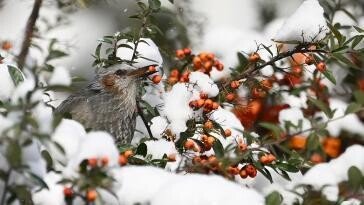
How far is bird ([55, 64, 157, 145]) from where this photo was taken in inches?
139

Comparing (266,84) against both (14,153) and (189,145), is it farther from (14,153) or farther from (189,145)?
(14,153)

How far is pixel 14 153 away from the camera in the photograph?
1724 millimetres

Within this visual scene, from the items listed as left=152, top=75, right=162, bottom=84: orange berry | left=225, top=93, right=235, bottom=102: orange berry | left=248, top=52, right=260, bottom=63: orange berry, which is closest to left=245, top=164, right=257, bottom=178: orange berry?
left=225, top=93, right=235, bottom=102: orange berry

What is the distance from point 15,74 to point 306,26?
1.24 meters

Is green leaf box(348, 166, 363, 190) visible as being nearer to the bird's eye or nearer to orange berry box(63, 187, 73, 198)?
orange berry box(63, 187, 73, 198)

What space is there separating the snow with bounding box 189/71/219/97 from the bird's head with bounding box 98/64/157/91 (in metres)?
0.70

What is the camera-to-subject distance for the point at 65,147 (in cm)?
197

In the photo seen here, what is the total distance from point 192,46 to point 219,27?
7.31 feet

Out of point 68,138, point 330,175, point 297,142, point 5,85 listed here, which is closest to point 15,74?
point 5,85

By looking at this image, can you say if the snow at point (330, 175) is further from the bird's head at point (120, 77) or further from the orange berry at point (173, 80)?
the bird's head at point (120, 77)

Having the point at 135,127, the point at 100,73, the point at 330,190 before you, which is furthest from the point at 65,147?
the point at 100,73

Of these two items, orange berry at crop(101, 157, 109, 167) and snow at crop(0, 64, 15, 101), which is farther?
snow at crop(0, 64, 15, 101)

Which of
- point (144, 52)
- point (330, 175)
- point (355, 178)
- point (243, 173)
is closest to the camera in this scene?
point (355, 178)

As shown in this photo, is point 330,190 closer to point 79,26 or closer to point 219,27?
point 79,26
